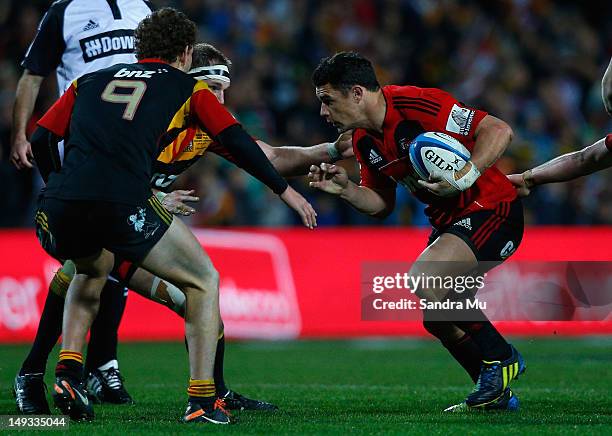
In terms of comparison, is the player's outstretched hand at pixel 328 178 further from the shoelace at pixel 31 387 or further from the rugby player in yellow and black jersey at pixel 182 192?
the shoelace at pixel 31 387

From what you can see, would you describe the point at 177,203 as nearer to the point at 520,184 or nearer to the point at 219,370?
the point at 219,370

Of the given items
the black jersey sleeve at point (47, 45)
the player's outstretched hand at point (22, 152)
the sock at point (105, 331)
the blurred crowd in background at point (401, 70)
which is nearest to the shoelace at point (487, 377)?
the sock at point (105, 331)

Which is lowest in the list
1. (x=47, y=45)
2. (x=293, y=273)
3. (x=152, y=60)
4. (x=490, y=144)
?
(x=293, y=273)

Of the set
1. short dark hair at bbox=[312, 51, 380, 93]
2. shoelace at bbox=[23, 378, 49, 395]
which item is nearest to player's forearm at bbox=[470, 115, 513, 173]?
short dark hair at bbox=[312, 51, 380, 93]

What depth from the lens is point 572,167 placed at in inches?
263

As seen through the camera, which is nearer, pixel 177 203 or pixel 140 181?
pixel 140 181

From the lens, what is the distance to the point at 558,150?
48.5ft

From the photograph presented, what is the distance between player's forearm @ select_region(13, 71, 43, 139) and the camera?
7215 millimetres

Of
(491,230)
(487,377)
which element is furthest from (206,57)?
(487,377)

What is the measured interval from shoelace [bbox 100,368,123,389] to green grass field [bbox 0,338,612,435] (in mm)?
217

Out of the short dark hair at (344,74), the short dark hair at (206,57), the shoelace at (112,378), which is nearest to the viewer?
the short dark hair at (344,74)

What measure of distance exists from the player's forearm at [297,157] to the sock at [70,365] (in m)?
2.05

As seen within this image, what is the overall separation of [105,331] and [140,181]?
2075 millimetres

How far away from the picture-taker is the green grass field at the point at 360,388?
5523 mm
